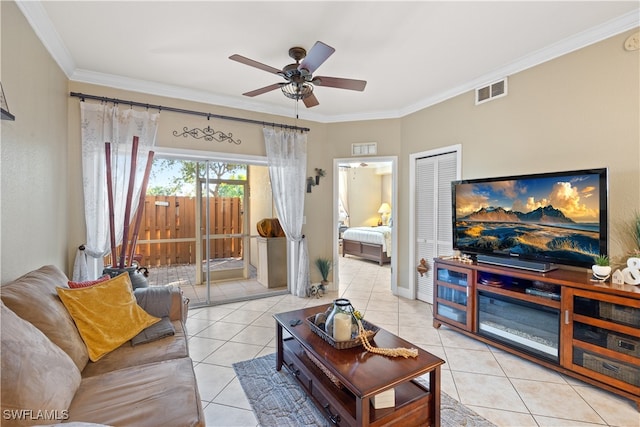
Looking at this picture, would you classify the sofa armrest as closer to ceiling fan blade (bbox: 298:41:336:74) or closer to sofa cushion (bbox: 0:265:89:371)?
sofa cushion (bbox: 0:265:89:371)

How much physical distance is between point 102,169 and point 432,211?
13.3ft

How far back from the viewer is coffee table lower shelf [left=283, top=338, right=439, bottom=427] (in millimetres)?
1466

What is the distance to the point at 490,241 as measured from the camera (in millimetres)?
2949

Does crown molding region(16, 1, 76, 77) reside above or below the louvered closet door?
above

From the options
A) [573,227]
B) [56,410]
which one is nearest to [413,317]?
[573,227]

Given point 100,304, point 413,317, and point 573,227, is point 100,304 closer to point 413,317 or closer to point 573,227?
point 413,317

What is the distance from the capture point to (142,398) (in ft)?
4.35

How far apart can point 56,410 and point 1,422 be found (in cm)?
19

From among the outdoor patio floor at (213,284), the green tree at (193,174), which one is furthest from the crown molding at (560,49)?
the outdoor patio floor at (213,284)

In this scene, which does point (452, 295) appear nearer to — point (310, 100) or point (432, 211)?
point (432, 211)

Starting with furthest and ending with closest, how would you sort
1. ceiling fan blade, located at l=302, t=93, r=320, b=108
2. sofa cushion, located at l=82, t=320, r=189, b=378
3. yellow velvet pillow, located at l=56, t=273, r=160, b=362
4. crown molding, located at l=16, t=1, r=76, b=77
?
ceiling fan blade, located at l=302, t=93, r=320, b=108 → crown molding, located at l=16, t=1, r=76, b=77 → yellow velvet pillow, located at l=56, t=273, r=160, b=362 → sofa cushion, located at l=82, t=320, r=189, b=378

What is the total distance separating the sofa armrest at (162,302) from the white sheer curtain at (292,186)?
214 centimetres

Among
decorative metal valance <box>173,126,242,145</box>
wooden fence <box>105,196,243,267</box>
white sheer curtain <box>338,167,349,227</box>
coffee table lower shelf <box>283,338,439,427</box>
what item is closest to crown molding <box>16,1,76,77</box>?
decorative metal valance <box>173,126,242,145</box>

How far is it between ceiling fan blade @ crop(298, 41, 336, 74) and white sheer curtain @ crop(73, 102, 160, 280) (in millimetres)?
2249
